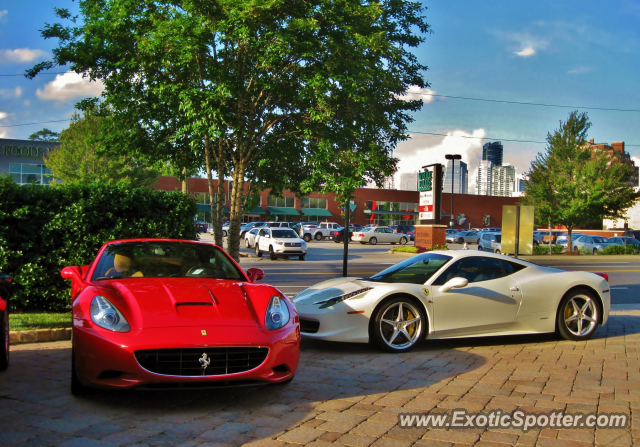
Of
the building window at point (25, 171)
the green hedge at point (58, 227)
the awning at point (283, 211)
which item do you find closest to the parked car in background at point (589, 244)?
the green hedge at point (58, 227)

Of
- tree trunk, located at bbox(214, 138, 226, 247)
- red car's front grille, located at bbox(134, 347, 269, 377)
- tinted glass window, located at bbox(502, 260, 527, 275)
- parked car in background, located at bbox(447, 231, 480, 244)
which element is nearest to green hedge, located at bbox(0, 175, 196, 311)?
red car's front grille, located at bbox(134, 347, 269, 377)

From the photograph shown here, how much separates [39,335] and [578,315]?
692 centimetres

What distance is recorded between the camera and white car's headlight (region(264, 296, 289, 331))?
15.0 ft

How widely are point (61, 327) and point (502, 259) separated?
19.1 ft

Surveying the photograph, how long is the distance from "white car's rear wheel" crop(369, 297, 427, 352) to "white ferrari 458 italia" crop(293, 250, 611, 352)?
0.04ft

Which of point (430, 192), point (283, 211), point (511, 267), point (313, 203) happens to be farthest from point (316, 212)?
point (511, 267)

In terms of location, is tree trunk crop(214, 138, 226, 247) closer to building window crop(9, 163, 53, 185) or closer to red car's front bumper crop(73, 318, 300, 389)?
red car's front bumper crop(73, 318, 300, 389)

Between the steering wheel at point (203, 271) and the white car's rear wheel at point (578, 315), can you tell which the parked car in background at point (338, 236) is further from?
Answer: the steering wheel at point (203, 271)

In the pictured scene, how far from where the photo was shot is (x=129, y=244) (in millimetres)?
5766

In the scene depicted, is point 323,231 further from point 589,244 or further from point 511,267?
point 511,267

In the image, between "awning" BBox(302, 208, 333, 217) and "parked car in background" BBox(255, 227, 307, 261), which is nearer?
"parked car in background" BBox(255, 227, 307, 261)

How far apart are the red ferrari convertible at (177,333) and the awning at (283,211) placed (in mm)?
73183

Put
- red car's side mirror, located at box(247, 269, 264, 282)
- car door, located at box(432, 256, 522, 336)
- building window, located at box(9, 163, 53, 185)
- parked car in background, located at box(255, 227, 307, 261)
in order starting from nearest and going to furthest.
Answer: red car's side mirror, located at box(247, 269, 264, 282)
car door, located at box(432, 256, 522, 336)
parked car in background, located at box(255, 227, 307, 261)
building window, located at box(9, 163, 53, 185)

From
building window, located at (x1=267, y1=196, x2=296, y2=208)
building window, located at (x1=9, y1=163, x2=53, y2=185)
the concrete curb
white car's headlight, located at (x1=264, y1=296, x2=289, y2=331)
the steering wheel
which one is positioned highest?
building window, located at (x1=9, y1=163, x2=53, y2=185)
